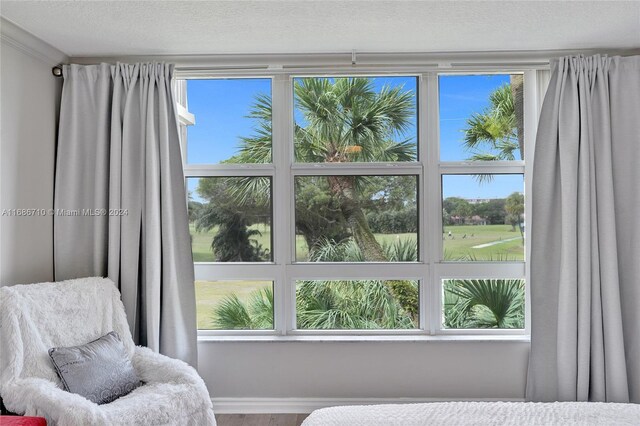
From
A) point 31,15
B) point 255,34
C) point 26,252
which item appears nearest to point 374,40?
point 255,34

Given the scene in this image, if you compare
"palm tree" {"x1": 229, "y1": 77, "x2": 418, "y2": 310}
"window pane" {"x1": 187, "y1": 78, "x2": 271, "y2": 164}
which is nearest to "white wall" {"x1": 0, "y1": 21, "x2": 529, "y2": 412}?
"palm tree" {"x1": 229, "y1": 77, "x2": 418, "y2": 310}

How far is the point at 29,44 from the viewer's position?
2912 millimetres

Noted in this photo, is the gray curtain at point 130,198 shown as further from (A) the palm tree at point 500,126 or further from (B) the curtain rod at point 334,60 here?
(A) the palm tree at point 500,126

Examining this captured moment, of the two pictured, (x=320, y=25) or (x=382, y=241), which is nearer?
(x=320, y=25)

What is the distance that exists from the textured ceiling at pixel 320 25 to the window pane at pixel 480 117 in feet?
1.04

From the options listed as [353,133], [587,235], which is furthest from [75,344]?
[587,235]

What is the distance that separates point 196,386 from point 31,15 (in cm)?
213

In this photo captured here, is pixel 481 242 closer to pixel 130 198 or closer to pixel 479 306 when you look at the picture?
pixel 479 306

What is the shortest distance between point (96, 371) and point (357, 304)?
1707mm

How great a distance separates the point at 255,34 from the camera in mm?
2926

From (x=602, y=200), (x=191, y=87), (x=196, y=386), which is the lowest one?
(x=196, y=386)

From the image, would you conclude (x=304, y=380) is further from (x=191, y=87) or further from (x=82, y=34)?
(x=82, y=34)

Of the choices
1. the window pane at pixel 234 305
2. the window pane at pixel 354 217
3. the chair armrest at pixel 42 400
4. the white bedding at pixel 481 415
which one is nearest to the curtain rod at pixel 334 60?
the window pane at pixel 354 217

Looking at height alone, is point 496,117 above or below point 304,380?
above
